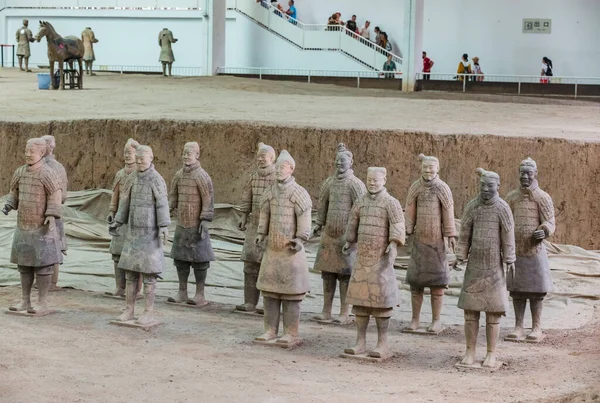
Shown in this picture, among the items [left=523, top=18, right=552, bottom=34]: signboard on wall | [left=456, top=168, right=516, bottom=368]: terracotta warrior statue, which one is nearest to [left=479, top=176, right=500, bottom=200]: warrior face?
[left=456, top=168, right=516, bottom=368]: terracotta warrior statue

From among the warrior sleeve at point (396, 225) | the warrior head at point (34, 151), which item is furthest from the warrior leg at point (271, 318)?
the warrior head at point (34, 151)

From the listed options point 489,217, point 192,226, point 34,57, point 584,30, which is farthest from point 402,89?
point 489,217

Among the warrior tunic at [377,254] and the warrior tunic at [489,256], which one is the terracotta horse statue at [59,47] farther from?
the warrior tunic at [489,256]

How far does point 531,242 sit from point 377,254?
1.53 meters

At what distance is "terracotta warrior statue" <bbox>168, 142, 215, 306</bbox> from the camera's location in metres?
9.72

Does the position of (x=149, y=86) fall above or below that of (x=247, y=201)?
above

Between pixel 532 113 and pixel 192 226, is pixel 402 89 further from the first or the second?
pixel 192 226

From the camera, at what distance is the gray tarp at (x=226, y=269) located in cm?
991

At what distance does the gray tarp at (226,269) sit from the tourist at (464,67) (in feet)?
41.0

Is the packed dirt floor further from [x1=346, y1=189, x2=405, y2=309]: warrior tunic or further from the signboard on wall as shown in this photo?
the signboard on wall

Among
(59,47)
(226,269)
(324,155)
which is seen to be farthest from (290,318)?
(59,47)

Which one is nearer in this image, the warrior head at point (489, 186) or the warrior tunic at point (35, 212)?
the warrior head at point (489, 186)

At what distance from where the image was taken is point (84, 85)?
2014 cm

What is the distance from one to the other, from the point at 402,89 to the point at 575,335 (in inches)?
560
